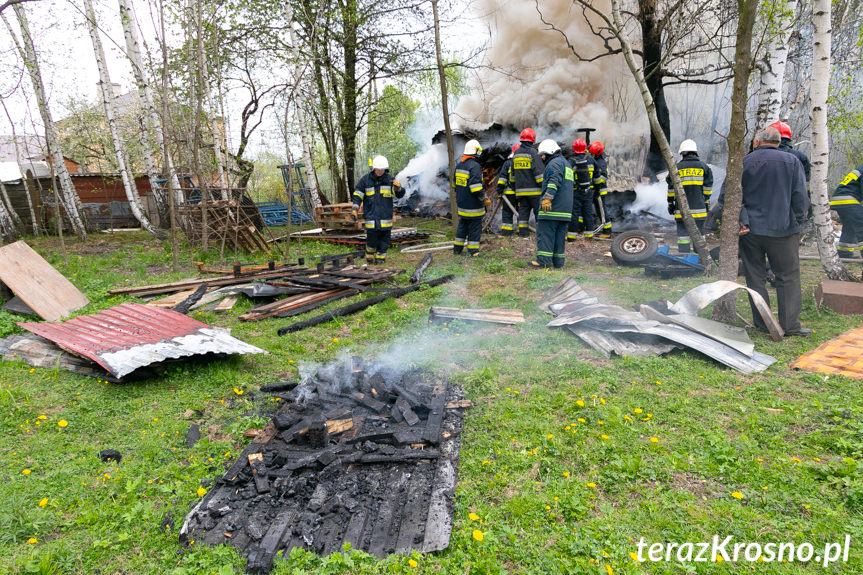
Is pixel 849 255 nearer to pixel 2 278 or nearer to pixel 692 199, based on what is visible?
pixel 692 199

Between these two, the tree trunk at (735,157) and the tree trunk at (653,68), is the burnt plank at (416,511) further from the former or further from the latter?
the tree trunk at (653,68)

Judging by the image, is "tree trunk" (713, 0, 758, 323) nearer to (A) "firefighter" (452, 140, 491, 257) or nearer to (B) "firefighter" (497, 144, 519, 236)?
(A) "firefighter" (452, 140, 491, 257)

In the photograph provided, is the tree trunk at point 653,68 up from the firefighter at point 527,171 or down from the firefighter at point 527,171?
up

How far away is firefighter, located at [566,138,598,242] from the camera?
11.5 m

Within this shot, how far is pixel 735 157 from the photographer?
5.39 m

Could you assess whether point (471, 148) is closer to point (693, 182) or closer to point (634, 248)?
point (634, 248)

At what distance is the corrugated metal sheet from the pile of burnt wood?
1.28m

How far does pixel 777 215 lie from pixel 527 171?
5.85m

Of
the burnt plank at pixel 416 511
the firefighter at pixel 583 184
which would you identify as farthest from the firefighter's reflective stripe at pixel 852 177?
the burnt plank at pixel 416 511

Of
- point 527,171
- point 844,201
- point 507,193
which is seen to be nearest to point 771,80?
point 844,201

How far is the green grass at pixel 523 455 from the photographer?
8.54 feet

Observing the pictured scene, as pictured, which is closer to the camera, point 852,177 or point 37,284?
point 37,284

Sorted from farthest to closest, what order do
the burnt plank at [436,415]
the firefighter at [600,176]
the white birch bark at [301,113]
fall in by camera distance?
the white birch bark at [301,113], the firefighter at [600,176], the burnt plank at [436,415]

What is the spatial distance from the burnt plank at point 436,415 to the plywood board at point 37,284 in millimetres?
5869
